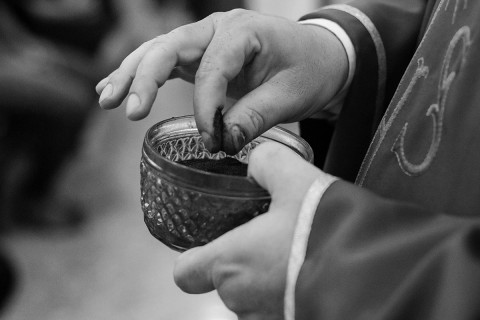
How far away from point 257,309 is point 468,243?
0.13 meters

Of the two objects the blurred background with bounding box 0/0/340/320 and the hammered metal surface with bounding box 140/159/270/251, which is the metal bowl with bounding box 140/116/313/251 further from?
the blurred background with bounding box 0/0/340/320

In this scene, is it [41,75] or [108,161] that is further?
[108,161]

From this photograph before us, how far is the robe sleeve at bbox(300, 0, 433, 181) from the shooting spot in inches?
23.1

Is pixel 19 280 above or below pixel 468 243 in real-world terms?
below

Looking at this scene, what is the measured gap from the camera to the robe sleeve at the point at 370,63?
1.92 feet

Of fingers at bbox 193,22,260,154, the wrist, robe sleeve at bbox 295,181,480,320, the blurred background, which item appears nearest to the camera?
robe sleeve at bbox 295,181,480,320

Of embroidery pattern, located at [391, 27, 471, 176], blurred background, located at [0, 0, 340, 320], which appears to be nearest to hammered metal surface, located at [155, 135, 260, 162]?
embroidery pattern, located at [391, 27, 471, 176]

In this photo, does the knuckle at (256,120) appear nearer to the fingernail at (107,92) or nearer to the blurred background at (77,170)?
the fingernail at (107,92)

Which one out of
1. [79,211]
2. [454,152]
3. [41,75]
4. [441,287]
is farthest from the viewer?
[79,211]

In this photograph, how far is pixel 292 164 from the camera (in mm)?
349

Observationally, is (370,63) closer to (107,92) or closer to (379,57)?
(379,57)

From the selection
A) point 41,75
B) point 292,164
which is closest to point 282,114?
point 292,164

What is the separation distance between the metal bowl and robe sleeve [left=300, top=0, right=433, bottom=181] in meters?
0.17

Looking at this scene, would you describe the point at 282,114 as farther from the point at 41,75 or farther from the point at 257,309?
the point at 41,75
